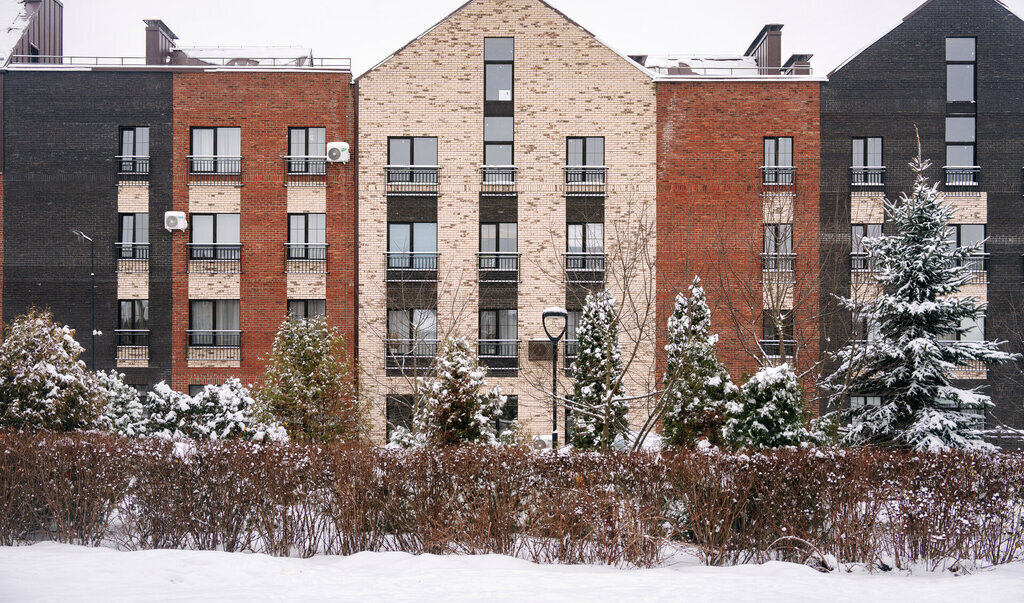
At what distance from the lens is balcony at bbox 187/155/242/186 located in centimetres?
2139

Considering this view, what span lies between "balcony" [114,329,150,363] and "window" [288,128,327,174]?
314 inches

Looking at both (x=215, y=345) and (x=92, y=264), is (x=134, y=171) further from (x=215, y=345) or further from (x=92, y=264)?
(x=215, y=345)

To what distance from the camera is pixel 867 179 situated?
70.0ft

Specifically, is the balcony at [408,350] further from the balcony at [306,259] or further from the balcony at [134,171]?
the balcony at [134,171]

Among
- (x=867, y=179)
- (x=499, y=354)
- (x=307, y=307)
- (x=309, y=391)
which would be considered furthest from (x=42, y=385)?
(x=867, y=179)

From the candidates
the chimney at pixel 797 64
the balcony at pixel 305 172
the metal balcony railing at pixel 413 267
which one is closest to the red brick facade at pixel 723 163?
the chimney at pixel 797 64

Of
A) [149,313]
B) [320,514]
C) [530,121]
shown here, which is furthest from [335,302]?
[320,514]

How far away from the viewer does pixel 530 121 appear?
850 inches

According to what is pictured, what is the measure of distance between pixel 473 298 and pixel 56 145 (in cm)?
1604

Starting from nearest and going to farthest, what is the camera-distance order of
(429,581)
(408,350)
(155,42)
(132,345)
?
(429,581) < (408,350) < (132,345) < (155,42)

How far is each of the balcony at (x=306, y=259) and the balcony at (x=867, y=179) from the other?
19176 mm

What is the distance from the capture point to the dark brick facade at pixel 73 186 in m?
21.4

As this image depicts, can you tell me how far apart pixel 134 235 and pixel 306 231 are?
625 centimetres

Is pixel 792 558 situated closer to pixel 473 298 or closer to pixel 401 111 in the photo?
pixel 473 298
